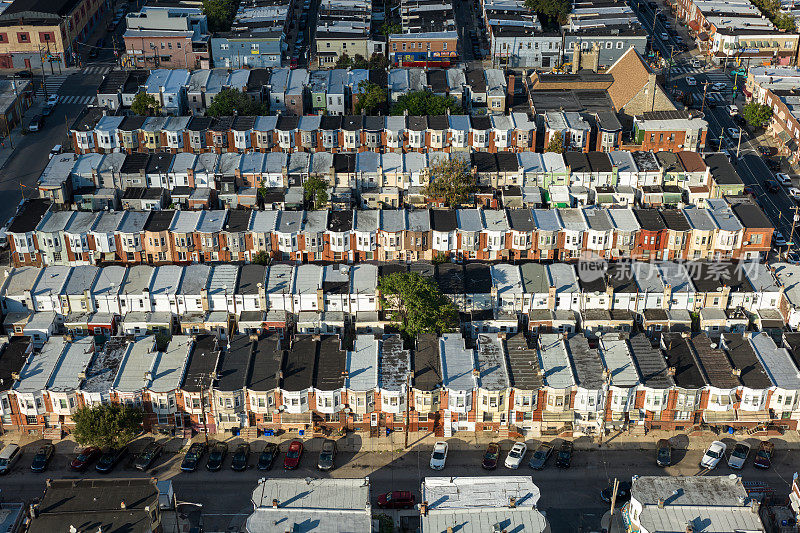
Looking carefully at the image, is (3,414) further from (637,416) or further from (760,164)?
(760,164)

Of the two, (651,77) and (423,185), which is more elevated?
(651,77)

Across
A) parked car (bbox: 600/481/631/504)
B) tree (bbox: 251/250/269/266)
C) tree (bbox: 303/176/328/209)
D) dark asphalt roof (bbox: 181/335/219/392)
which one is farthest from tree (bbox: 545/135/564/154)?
parked car (bbox: 600/481/631/504)

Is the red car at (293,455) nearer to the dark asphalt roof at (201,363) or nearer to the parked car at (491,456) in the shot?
the dark asphalt roof at (201,363)

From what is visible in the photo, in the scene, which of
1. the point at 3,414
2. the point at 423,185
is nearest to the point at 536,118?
the point at 423,185

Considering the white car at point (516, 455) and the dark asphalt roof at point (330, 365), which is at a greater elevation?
the dark asphalt roof at point (330, 365)

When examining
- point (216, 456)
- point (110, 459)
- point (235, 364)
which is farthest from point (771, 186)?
point (110, 459)

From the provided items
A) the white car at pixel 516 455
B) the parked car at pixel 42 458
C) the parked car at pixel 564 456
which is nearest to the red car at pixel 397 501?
the white car at pixel 516 455
